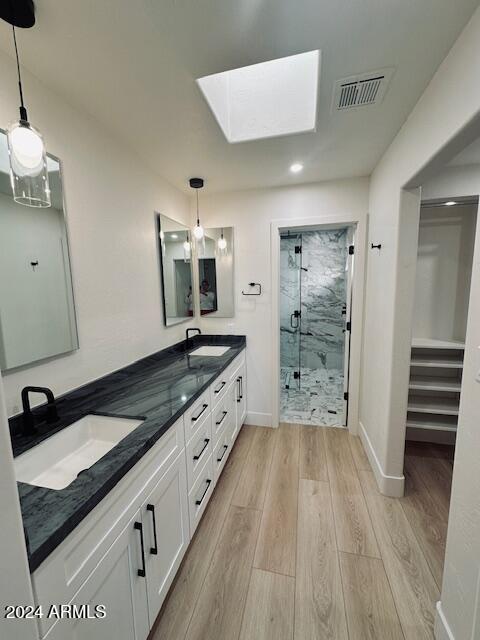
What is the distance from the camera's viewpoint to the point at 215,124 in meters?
1.61

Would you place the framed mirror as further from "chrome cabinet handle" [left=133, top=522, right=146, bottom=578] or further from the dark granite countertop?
"chrome cabinet handle" [left=133, top=522, right=146, bottom=578]

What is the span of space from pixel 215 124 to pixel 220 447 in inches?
86.8

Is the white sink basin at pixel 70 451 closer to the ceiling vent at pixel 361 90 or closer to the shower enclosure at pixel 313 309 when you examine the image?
the ceiling vent at pixel 361 90

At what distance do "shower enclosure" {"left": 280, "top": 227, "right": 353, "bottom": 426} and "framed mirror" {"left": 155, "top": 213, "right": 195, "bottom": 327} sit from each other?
6.46 ft

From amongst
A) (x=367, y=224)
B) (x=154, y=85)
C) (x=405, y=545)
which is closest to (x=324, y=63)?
(x=154, y=85)

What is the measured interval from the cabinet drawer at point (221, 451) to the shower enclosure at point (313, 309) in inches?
72.1

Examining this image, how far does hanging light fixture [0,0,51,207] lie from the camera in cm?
87

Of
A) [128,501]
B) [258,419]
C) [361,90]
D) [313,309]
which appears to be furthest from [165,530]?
[313,309]

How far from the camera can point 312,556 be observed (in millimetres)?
1531

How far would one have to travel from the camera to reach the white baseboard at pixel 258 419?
2.96 meters

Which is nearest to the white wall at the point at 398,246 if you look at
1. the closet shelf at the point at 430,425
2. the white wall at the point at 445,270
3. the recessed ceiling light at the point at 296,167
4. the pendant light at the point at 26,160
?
the closet shelf at the point at 430,425

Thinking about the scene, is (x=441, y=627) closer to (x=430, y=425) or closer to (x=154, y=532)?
(x=154, y=532)

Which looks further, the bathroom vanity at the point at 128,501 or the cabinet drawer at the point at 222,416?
the cabinet drawer at the point at 222,416

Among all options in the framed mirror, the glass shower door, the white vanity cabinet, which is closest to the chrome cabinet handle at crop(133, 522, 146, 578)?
the white vanity cabinet
